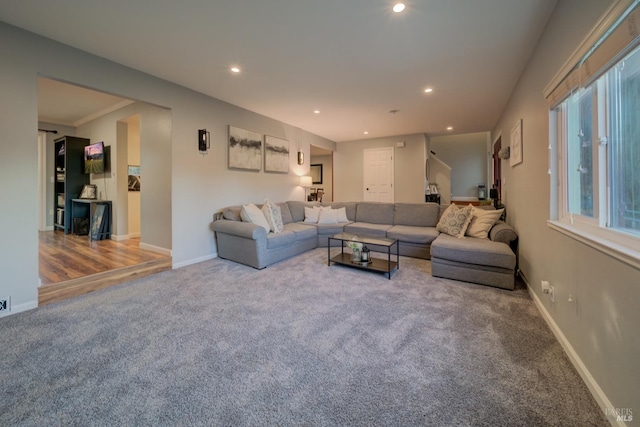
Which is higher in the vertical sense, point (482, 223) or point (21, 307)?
point (482, 223)

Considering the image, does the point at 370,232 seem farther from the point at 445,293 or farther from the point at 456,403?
the point at 456,403

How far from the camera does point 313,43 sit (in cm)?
239

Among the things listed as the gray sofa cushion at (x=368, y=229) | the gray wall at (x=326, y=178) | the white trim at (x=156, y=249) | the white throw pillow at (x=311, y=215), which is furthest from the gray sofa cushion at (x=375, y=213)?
the gray wall at (x=326, y=178)

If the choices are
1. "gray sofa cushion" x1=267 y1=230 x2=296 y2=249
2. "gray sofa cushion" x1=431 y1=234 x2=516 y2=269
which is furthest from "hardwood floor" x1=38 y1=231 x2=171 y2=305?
"gray sofa cushion" x1=431 y1=234 x2=516 y2=269

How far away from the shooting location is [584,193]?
5.44 ft

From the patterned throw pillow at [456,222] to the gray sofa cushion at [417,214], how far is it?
64 centimetres

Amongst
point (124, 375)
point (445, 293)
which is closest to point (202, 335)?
point (124, 375)

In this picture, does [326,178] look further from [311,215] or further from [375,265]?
[375,265]

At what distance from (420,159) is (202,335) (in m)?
5.86

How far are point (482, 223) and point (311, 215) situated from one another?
292cm

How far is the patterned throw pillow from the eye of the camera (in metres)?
3.48

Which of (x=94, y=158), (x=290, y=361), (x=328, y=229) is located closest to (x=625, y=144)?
(x=290, y=361)

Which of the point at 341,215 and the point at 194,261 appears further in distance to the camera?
the point at 341,215

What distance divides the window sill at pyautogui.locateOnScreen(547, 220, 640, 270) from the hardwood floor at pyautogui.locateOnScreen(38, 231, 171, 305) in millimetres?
4084
